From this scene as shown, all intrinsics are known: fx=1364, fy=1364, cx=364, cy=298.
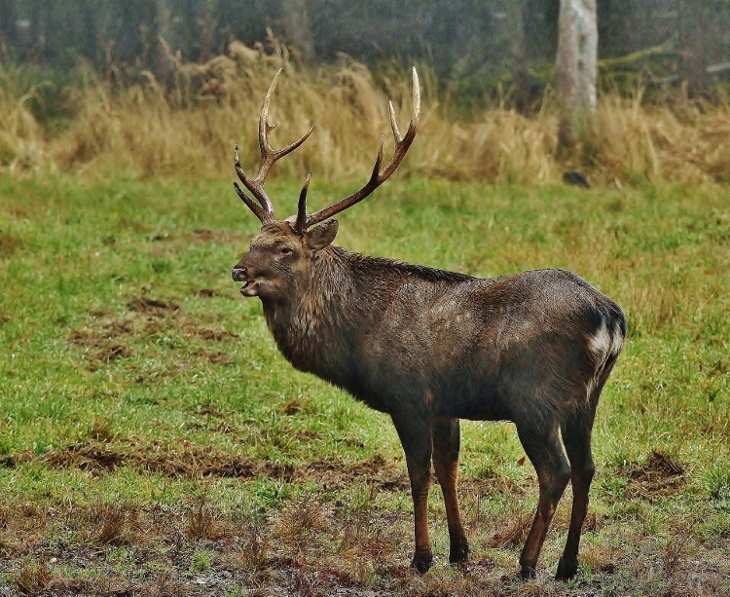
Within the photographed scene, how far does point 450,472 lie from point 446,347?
2.44ft

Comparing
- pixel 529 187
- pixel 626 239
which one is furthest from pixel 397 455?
pixel 529 187

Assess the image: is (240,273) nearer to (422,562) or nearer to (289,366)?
(422,562)

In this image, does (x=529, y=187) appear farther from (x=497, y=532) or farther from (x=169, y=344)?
(x=497, y=532)

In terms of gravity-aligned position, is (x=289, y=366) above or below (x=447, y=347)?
below

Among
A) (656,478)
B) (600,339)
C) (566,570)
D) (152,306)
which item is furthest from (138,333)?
(600,339)

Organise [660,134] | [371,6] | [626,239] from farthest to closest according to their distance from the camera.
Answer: [371,6] < [660,134] < [626,239]

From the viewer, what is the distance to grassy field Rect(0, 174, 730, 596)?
23.9 feet

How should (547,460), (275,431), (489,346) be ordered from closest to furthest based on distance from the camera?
(547,460)
(489,346)
(275,431)

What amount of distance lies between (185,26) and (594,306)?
64.3 ft

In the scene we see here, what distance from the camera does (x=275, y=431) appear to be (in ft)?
31.4

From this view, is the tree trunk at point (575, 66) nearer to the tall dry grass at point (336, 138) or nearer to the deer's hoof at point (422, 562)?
the tall dry grass at point (336, 138)

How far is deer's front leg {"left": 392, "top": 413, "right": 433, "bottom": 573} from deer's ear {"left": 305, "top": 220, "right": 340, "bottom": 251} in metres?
1.08

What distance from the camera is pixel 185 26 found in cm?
2527

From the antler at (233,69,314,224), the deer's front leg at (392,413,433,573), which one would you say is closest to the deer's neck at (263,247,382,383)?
the antler at (233,69,314,224)
